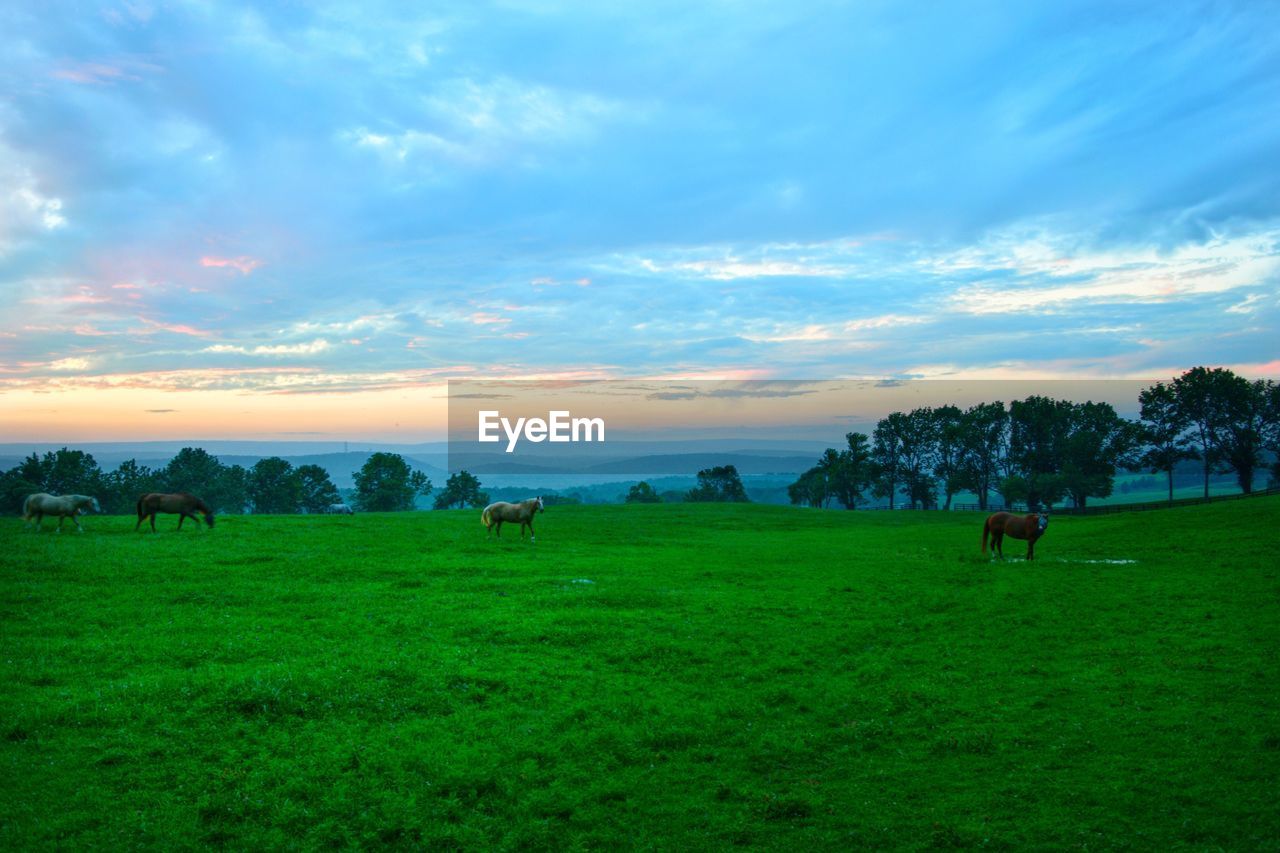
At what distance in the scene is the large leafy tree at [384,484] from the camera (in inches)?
4045

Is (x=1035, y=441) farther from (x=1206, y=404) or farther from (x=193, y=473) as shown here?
(x=193, y=473)

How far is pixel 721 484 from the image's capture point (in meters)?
137

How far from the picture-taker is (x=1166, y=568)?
27203 millimetres

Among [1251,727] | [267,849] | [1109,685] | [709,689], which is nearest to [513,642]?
[709,689]

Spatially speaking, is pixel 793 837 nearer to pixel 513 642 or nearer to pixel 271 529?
pixel 513 642

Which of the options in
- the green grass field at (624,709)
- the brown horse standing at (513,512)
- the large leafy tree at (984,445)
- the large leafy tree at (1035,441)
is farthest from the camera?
the large leafy tree at (984,445)

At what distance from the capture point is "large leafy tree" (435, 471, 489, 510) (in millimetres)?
118312

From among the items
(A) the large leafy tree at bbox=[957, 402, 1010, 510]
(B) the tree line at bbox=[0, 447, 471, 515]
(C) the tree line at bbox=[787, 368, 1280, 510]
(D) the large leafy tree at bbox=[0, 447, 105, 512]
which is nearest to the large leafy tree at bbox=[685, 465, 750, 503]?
(C) the tree line at bbox=[787, 368, 1280, 510]

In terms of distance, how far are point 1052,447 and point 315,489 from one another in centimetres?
10743

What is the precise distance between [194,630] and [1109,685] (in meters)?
21.0

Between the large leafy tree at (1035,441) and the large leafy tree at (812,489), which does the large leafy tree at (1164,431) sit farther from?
the large leafy tree at (812,489)

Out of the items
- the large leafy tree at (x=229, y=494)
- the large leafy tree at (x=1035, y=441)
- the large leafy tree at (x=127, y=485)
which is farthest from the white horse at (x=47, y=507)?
the large leafy tree at (x=1035, y=441)

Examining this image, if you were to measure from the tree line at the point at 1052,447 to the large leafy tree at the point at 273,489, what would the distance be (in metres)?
82.9

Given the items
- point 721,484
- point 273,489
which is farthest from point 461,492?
point 721,484
